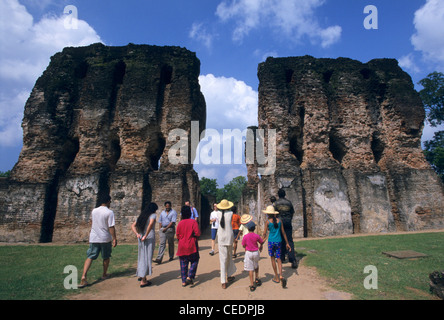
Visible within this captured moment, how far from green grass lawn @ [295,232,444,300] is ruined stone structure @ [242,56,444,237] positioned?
3.34m

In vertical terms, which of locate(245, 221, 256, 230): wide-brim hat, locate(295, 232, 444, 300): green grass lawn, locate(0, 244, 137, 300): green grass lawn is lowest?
locate(0, 244, 137, 300): green grass lawn

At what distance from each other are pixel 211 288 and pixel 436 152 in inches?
1064

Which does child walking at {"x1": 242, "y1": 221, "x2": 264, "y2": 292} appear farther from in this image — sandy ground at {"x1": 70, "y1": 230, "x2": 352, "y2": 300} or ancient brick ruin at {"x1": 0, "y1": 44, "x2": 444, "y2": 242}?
ancient brick ruin at {"x1": 0, "y1": 44, "x2": 444, "y2": 242}

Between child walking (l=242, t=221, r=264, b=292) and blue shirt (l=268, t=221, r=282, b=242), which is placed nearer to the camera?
child walking (l=242, t=221, r=264, b=292)

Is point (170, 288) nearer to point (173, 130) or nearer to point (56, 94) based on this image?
point (173, 130)

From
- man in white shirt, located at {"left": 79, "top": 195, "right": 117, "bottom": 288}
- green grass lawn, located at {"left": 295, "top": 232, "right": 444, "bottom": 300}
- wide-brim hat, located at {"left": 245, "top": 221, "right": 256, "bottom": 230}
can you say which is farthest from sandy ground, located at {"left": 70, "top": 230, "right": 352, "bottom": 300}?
wide-brim hat, located at {"left": 245, "top": 221, "right": 256, "bottom": 230}

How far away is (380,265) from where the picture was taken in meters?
5.47

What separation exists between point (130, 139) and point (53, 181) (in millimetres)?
4176

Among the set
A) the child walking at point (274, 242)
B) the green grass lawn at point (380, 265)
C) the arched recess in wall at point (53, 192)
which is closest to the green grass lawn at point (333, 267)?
the green grass lawn at point (380, 265)

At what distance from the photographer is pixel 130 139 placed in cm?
1227

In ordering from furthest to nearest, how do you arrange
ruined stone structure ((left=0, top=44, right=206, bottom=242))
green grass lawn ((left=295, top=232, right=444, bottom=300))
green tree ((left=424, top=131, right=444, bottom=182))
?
green tree ((left=424, top=131, right=444, bottom=182)) < ruined stone structure ((left=0, top=44, right=206, bottom=242)) < green grass lawn ((left=295, top=232, right=444, bottom=300))

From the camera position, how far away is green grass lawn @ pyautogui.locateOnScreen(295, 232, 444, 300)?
404cm

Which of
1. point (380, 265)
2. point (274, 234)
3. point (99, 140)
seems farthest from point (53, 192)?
point (380, 265)
